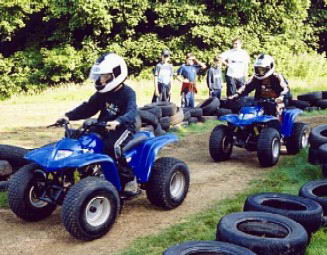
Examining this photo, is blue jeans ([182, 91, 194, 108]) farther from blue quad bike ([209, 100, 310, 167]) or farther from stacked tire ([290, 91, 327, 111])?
blue quad bike ([209, 100, 310, 167])

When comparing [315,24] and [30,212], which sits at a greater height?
[315,24]

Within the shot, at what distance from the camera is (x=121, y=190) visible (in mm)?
5910

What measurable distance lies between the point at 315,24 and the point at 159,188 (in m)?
27.7

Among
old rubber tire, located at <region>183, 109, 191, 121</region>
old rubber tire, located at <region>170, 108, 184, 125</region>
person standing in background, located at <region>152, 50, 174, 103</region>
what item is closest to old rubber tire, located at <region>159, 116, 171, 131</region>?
old rubber tire, located at <region>170, 108, 184, 125</region>

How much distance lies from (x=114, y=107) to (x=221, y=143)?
334 centimetres

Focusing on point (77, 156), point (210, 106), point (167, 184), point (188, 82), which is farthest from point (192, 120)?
point (77, 156)

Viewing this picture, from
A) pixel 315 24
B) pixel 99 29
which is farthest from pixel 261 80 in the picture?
pixel 315 24

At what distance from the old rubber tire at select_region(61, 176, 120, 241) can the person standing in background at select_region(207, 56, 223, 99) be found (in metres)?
9.09

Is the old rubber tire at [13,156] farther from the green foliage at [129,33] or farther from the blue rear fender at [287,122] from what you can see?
the green foliage at [129,33]

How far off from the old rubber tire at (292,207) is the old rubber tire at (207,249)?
3.75ft

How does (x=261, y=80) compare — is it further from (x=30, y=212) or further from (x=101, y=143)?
(x=30, y=212)

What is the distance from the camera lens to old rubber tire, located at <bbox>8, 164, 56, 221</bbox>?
17.8ft

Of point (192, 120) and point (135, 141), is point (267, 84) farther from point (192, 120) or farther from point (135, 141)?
point (135, 141)

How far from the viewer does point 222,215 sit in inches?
237
